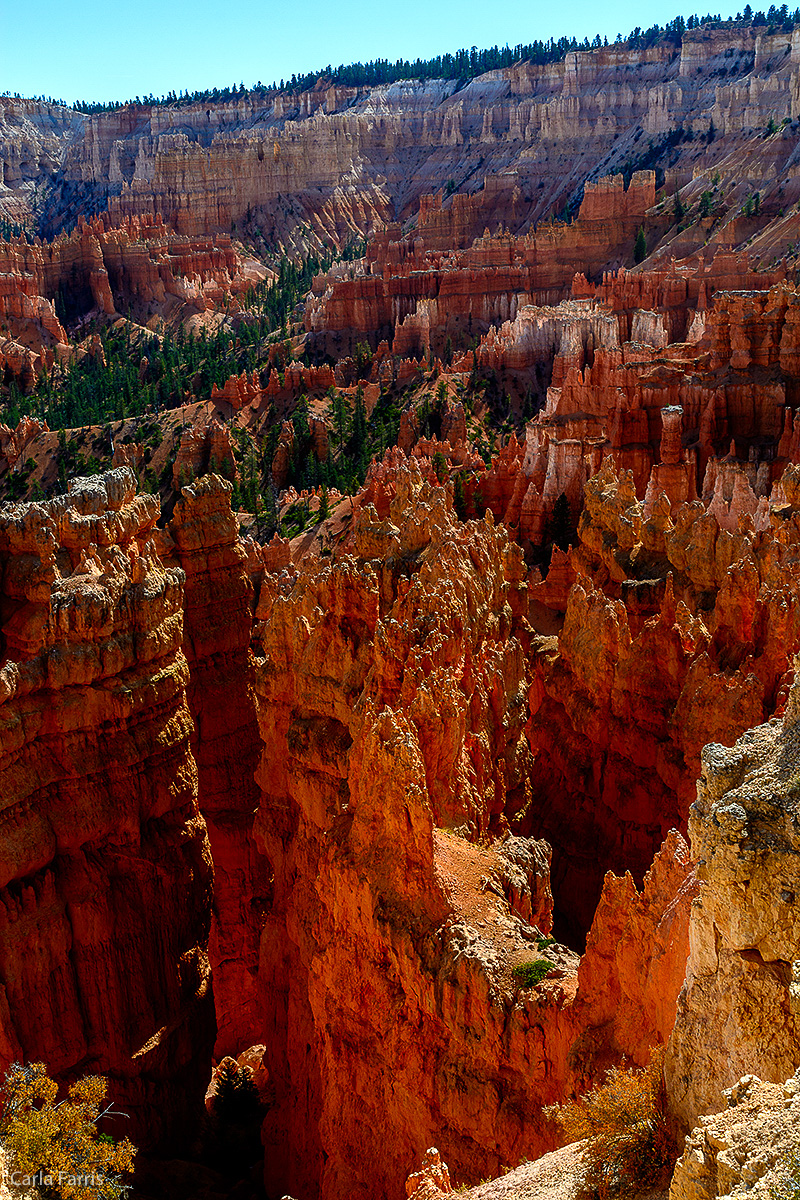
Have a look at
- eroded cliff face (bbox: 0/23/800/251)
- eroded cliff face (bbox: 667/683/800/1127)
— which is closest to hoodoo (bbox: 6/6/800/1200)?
eroded cliff face (bbox: 667/683/800/1127)

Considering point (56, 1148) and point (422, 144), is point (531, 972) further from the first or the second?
point (422, 144)

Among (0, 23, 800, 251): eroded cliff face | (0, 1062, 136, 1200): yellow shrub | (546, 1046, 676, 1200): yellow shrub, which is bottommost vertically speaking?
(0, 1062, 136, 1200): yellow shrub

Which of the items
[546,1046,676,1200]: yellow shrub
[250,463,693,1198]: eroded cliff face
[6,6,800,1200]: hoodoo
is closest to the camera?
[546,1046,676,1200]: yellow shrub

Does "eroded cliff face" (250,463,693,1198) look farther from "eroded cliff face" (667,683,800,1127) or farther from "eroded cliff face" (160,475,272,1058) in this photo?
"eroded cliff face" (160,475,272,1058)

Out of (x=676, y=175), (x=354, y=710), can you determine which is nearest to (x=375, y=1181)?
(x=354, y=710)

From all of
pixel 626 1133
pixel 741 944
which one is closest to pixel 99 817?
pixel 626 1133

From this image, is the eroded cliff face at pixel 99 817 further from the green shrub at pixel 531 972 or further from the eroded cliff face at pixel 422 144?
the eroded cliff face at pixel 422 144

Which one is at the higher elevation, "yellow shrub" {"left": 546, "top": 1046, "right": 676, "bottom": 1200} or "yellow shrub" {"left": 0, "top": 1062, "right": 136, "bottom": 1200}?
"yellow shrub" {"left": 546, "top": 1046, "right": 676, "bottom": 1200}
